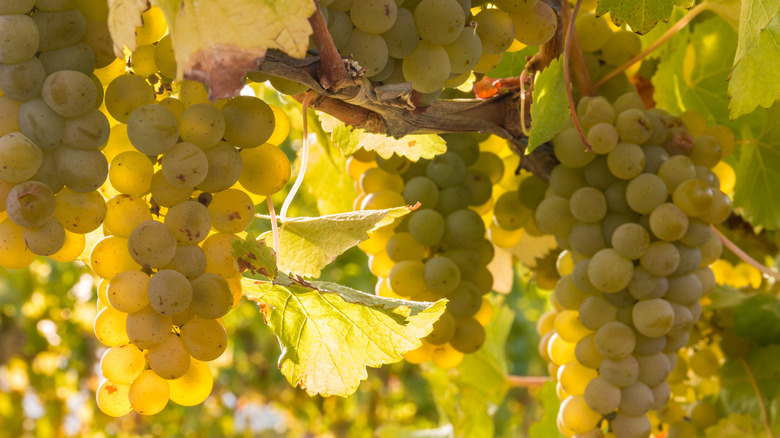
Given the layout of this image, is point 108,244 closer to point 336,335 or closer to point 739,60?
point 336,335

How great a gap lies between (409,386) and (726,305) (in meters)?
2.75

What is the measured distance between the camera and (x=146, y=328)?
45 centimetres

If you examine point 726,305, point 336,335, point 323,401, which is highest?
point 336,335

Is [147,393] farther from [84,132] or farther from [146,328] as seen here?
[84,132]

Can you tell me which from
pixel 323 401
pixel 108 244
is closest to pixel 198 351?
pixel 108 244

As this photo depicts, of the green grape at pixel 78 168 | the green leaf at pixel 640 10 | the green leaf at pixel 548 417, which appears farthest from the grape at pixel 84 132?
the green leaf at pixel 548 417

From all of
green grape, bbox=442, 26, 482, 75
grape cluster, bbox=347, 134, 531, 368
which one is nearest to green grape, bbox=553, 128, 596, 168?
grape cluster, bbox=347, 134, 531, 368

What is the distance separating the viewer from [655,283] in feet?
2.35

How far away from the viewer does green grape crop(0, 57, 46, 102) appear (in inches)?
16.2

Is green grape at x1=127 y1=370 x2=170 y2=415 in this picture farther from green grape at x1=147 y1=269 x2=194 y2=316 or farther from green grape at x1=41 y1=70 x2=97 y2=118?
green grape at x1=41 y1=70 x2=97 y2=118

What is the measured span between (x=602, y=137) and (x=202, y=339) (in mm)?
466

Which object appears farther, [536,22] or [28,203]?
[536,22]

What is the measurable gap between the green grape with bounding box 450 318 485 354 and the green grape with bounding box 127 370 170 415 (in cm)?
39

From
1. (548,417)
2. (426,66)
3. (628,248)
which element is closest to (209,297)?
(426,66)
